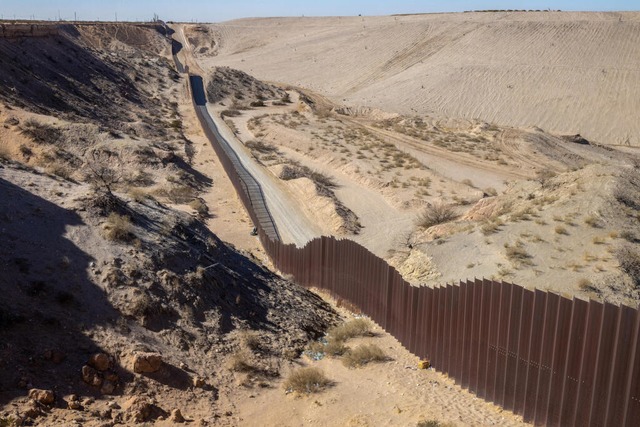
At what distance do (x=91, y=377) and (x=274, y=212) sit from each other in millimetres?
19412

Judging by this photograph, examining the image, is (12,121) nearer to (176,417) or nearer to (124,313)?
(124,313)

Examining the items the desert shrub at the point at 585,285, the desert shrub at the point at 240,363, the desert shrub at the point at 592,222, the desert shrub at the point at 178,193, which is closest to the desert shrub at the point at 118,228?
the desert shrub at the point at 240,363

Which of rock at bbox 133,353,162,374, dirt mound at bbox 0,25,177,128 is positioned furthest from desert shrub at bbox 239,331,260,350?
dirt mound at bbox 0,25,177,128

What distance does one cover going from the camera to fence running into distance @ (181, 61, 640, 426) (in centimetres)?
851

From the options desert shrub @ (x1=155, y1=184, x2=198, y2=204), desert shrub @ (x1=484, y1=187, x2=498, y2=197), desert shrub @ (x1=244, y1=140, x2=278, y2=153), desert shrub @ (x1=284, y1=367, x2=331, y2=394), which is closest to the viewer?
→ desert shrub @ (x1=284, y1=367, x2=331, y2=394)

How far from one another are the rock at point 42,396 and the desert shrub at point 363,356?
5211mm

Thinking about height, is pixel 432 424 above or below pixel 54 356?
below

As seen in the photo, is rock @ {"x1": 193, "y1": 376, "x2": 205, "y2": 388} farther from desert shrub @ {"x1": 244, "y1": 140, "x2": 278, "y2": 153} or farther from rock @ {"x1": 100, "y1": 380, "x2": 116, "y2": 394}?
desert shrub @ {"x1": 244, "y1": 140, "x2": 278, "y2": 153}

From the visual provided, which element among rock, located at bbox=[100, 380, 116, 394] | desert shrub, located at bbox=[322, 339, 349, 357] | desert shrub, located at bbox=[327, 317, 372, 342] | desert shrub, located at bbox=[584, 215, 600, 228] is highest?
desert shrub, located at bbox=[584, 215, 600, 228]

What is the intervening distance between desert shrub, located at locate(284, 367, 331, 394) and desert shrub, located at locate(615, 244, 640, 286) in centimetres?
775

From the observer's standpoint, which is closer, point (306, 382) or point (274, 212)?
point (306, 382)

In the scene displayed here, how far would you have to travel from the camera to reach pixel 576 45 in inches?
3051

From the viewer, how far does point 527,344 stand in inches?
387

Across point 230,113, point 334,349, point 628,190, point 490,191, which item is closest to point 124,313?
point 334,349
